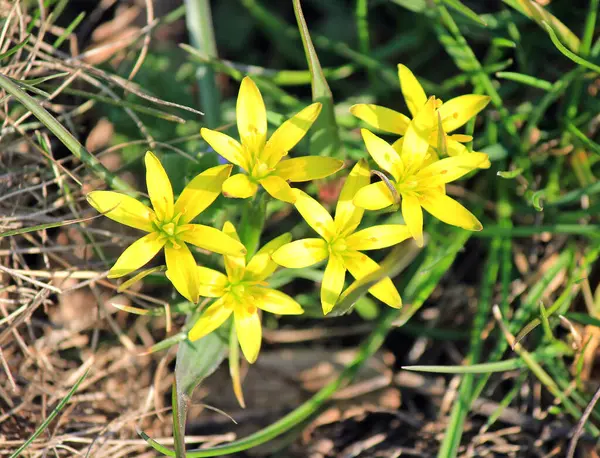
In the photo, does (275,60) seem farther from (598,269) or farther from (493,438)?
(493,438)

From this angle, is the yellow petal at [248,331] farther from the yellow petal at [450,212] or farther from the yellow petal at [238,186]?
the yellow petal at [450,212]

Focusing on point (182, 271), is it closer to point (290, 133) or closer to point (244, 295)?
point (244, 295)

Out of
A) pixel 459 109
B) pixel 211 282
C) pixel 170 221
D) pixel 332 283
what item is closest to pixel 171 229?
pixel 170 221

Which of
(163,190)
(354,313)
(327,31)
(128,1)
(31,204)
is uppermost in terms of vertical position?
(128,1)

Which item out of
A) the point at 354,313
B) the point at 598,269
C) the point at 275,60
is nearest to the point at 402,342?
the point at 354,313

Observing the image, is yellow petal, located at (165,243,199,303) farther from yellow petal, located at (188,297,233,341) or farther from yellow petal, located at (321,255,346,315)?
yellow petal, located at (321,255,346,315)
